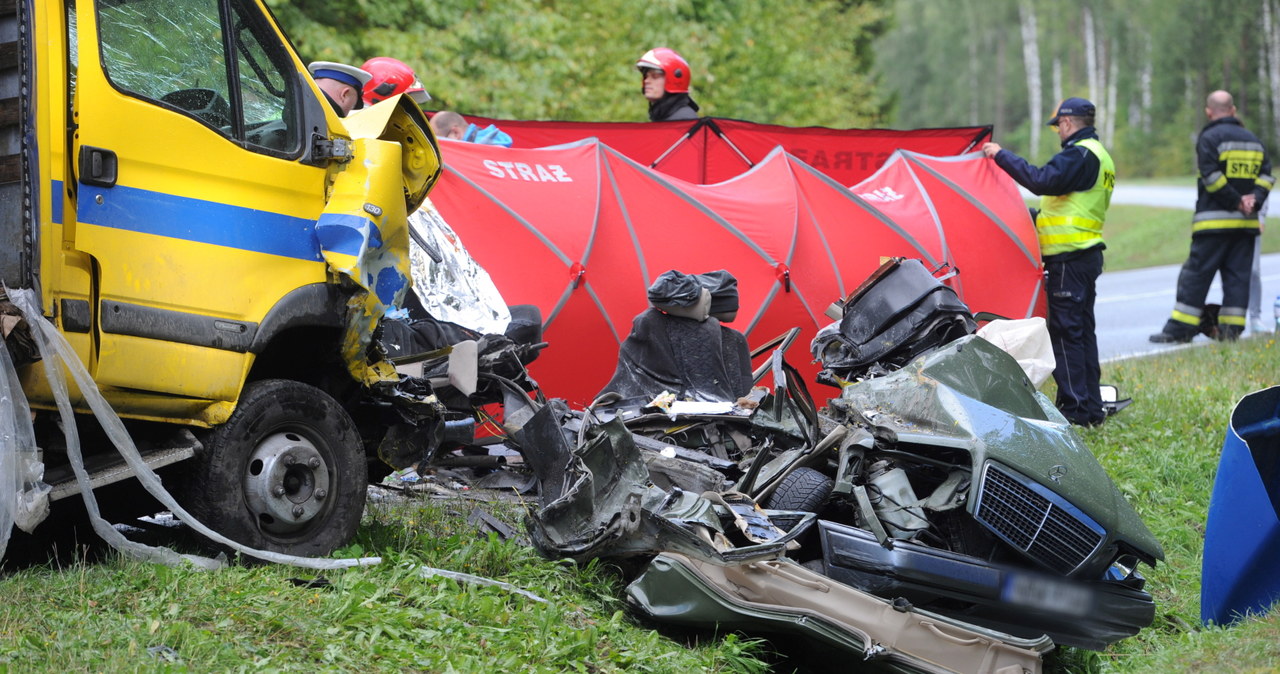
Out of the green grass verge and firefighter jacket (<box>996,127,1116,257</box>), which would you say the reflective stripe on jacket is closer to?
firefighter jacket (<box>996,127,1116,257</box>)

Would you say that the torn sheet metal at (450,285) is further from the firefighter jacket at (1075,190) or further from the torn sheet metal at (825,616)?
the firefighter jacket at (1075,190)

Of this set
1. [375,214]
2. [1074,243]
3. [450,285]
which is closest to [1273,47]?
[1074,243]

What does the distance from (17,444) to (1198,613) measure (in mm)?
5349

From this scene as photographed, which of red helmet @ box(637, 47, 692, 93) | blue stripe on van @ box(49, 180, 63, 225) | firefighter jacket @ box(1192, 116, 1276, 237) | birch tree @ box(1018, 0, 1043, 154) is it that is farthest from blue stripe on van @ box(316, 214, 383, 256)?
Result: birch tree @ box(1018, 0, 1043, 154)

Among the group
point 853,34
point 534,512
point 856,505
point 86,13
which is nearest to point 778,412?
point 856,505

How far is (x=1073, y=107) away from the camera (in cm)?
1013

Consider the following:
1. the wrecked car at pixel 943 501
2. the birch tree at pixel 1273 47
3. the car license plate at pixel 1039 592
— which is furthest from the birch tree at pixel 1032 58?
the car license plate at pixel 1039 592

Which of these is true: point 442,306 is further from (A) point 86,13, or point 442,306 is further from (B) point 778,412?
(A) point 86,13

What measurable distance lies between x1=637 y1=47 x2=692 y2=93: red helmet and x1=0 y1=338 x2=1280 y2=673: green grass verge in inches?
245

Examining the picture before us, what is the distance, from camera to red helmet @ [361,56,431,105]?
333 inches

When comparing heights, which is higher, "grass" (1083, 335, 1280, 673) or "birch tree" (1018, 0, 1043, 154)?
"birch tree" (1018, 0, 1043, 154)

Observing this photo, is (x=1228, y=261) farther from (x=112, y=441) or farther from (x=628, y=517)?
(x=112, y=441)

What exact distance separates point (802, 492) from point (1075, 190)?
5.23 m

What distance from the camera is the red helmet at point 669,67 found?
1198 centimetres
